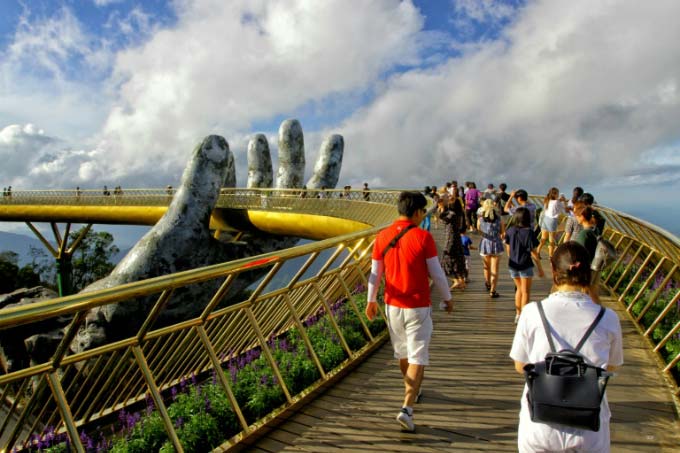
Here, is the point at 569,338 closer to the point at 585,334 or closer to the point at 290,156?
the point at 585,334

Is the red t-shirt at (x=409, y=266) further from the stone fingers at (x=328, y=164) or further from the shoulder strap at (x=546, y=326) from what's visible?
the stone fingers at (x=328, y=164)

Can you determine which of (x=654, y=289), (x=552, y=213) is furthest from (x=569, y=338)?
(x=552, y=213)

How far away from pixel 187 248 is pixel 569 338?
828 inches

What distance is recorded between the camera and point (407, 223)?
370 centimetres

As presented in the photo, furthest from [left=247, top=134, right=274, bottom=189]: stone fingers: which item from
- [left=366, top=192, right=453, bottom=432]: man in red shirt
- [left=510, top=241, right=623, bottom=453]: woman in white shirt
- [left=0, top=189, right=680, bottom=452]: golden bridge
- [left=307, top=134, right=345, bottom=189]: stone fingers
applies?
→ [left=510, top=241, right=623, bottom=453]: woman in white shirt

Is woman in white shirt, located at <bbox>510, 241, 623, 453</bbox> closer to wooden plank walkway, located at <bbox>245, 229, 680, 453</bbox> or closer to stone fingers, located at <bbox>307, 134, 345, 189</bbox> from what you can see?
wooden plank walkway, located at <bbox>245, 229, 680, 453</bbox>

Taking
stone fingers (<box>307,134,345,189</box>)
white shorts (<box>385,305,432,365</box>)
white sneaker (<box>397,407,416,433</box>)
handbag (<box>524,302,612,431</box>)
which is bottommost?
white sneaker (<box>397,407,416,433</box>)

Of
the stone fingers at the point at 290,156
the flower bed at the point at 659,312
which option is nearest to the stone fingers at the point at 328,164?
the stone fingers at the point at 290,156

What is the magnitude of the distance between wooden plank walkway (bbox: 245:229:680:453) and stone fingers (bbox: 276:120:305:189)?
24880 millimetres

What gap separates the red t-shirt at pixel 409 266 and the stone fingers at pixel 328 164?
2515cm

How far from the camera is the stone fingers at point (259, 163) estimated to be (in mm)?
32281

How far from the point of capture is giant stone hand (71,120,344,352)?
16.8 meters

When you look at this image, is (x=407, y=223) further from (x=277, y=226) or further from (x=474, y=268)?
(x=277, y=226)

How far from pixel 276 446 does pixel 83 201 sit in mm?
38444
